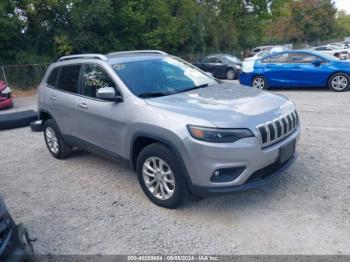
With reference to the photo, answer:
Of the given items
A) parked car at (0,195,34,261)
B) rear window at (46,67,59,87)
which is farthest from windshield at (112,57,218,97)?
parked car at (0,195,34,261)

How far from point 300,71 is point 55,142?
8229 millimetres

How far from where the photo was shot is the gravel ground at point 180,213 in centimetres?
323

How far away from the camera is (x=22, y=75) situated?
18047 millimetres

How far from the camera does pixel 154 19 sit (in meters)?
23.4

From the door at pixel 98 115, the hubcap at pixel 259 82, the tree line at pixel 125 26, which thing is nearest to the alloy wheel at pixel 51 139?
the door at pixel 98 115

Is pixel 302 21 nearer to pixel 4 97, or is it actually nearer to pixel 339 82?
pixel 339 82

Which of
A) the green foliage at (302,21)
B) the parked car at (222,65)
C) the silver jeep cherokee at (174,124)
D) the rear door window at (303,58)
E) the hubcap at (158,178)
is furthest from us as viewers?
the green foliage at (302,21)

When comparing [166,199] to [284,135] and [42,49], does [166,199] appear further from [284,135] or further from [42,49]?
[42,49]

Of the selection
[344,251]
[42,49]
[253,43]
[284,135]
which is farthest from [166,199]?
[253,43]

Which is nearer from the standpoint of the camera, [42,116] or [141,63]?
[141,63]

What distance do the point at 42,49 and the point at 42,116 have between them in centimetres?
1538

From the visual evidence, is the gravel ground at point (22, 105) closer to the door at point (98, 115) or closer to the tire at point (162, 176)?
the door at point (98, 115)

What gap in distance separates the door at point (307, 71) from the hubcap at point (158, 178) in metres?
8.57

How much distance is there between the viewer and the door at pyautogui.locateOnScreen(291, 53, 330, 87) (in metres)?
10.7
